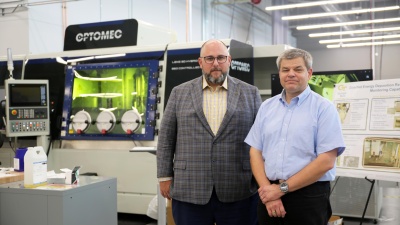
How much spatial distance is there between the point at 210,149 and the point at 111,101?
2.91 metres

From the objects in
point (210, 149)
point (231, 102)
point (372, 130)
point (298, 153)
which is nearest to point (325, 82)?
point (372, 130)

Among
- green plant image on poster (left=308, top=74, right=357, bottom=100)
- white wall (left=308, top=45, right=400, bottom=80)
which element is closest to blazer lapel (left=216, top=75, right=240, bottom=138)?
green plant image on poster (left=308, top=74, right=357, bottom=100)

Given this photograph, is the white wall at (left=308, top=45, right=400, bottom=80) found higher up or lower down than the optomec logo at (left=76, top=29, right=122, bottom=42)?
higher up

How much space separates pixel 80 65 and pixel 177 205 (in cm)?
320

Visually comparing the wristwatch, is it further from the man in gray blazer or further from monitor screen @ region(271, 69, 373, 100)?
monitor screen @ region(271, 69, 373, 100)

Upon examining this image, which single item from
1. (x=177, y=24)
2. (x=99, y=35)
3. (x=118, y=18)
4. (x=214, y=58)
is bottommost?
(x=214, y=58)

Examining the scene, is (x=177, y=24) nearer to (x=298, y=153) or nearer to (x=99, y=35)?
(x=99, y=35)

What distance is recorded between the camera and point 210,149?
8.36 ft

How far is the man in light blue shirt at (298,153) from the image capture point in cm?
220

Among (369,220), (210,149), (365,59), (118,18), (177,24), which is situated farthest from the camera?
(365,59)

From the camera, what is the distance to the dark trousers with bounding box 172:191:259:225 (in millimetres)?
2533

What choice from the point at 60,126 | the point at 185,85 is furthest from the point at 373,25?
the point at 185,85

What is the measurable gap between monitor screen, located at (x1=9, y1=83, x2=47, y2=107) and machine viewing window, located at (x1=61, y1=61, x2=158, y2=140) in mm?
280

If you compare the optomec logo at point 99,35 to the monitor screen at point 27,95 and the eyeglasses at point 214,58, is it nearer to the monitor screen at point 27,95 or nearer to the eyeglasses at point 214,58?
the monitor screen at point 27,95
